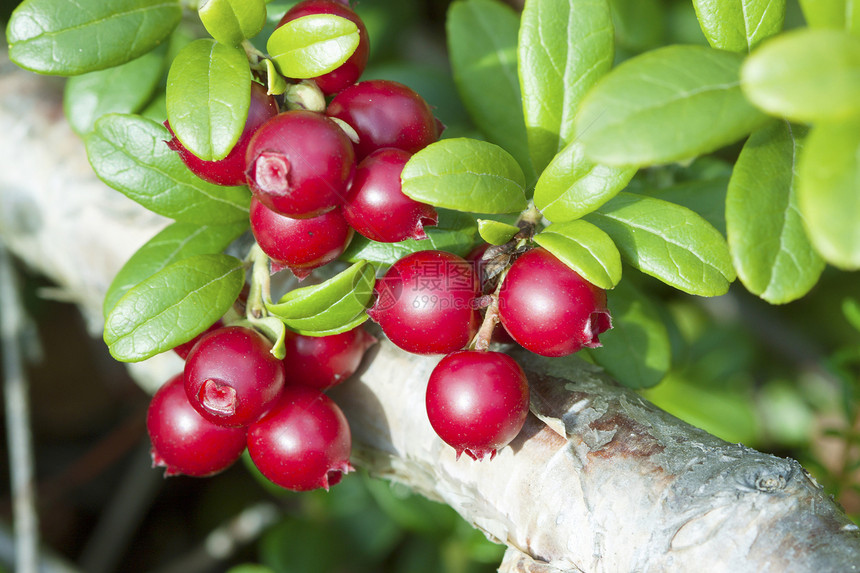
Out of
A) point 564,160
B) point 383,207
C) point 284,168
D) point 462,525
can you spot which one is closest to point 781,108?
point 564,160

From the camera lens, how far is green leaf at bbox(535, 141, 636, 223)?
1.53m

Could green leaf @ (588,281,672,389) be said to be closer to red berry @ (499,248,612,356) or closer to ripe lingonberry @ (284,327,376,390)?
red berry @ (499,248,612,356)

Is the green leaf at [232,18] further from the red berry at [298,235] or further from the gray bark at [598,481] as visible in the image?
the gray bark at [598,481]

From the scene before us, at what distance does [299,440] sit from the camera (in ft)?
5.49

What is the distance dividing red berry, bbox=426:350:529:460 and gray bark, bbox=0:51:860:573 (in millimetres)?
187

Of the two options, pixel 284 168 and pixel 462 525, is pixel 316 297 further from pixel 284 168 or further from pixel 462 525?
pixel 462 525

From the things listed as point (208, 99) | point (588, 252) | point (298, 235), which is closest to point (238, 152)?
point (208, 99)

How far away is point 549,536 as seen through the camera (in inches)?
65.6

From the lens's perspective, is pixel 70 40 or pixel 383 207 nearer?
pixel 383 207

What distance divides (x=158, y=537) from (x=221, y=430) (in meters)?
2.65

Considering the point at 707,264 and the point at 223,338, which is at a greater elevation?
the point at 707,264

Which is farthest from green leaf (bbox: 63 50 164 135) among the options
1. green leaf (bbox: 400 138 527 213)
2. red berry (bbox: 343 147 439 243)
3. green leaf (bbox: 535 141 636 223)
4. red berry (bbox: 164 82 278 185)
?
green leaf (bbox: 535 141 636 223)

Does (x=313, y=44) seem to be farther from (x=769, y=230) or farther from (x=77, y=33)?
(x=769, y=230)

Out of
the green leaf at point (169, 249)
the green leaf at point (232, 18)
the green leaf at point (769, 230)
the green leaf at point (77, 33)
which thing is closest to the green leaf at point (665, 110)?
the green leaf at point (769, 230)
